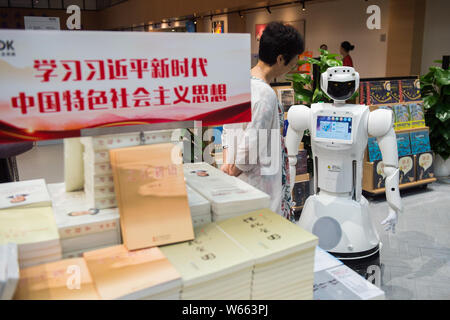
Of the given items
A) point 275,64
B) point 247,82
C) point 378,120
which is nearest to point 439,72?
point 378,120

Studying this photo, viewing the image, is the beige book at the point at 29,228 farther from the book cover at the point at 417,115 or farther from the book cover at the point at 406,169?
the book cover at the point at 417,115

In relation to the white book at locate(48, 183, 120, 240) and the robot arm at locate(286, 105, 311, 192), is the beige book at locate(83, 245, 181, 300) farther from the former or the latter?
the robot arm at locate(286, 105, 311, 192)

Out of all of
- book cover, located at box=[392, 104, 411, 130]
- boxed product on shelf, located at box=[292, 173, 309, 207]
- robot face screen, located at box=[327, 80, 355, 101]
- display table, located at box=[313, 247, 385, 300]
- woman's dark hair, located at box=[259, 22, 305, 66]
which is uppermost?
woman's dark hair, located at box=[259, 22, 305, 66]

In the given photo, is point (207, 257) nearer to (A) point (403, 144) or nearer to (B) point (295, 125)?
(B) point (295, 125)

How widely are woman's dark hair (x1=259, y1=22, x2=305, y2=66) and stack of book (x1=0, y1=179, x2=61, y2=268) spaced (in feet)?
4.22

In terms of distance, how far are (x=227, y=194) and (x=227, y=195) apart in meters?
0.01

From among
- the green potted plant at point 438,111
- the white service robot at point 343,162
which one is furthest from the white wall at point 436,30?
the white service robot at point 343,162

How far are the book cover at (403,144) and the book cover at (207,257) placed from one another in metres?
4.23

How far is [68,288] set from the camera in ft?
3.23

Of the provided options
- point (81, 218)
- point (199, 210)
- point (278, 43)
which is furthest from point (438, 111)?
point (81, 218)

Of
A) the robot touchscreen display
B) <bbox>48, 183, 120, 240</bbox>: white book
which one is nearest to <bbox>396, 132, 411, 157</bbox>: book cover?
the robot touchscreen display

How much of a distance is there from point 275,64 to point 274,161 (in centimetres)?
52

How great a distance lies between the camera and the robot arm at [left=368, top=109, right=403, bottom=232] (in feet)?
8.84

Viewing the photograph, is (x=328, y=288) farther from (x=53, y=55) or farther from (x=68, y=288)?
(x=53, y=55)
